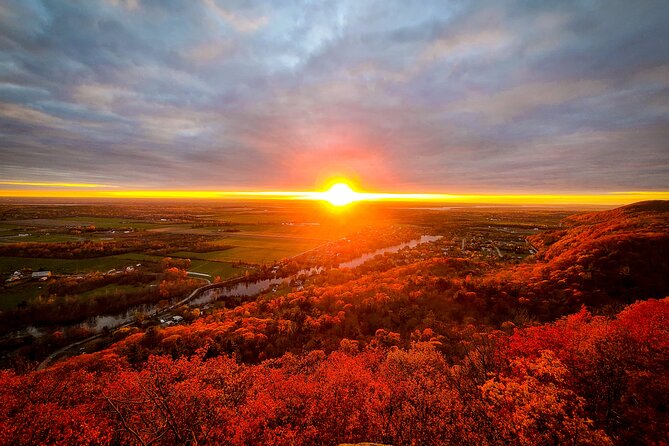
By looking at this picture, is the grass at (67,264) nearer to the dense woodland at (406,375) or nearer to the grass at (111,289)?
the grass at (111,289)

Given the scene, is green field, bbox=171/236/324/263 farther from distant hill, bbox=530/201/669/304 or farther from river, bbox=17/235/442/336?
distant hill, bbox=530/201/669/304

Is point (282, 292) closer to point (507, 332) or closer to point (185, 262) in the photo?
point (185, 262)

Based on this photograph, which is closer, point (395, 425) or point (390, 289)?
point (395, 425)

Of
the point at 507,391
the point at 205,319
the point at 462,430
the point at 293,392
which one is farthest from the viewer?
the point at 205,319

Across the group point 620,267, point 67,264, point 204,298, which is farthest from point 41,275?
point 620,267

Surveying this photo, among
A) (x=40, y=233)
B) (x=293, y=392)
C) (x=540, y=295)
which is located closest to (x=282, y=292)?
(x=293, y=392)

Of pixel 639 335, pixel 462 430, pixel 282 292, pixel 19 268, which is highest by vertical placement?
pixel 639 335

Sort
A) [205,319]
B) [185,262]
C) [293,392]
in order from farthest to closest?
[185,262] → [205,319] → [293,392]

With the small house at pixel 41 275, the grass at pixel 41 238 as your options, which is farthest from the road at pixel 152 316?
the grass at pixel 41 238

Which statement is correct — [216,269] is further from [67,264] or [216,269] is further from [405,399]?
[405,399]
